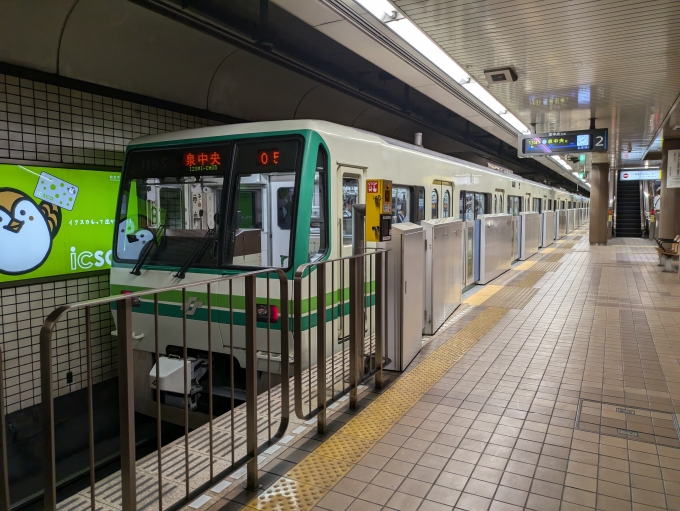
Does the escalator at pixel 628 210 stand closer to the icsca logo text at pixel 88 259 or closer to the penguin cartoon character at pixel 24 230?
the icsca logo text at pixel 88 259

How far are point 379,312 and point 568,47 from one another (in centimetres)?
364

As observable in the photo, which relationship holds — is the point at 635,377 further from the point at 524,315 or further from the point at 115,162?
the point at 115,162

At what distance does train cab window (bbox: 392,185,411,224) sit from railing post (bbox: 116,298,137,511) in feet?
14.9

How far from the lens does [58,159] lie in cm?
530

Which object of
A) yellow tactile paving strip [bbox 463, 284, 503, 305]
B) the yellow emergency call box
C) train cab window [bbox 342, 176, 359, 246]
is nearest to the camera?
the yellow emergency call box

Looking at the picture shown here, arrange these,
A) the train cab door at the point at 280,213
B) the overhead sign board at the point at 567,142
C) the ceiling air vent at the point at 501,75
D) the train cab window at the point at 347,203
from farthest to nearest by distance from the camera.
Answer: the overhead sign board at the point at 567,142 → the ceiling air vent at the point at 501,75 → the train cab window at the point at 347,203 → the train cab door at the point at 280,213

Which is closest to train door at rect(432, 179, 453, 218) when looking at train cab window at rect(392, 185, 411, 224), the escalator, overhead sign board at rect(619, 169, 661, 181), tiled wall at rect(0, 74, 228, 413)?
train cab window at rect(392, 185, 411, 224)

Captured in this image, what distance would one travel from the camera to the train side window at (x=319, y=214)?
4266 millimetres

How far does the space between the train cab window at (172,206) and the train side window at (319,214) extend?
78cm

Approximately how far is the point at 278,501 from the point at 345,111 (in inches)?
347

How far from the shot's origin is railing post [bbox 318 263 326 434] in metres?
3.12

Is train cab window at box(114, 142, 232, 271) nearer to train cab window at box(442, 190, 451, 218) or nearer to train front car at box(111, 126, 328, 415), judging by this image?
train front car at box(111, 126, 328, 415)

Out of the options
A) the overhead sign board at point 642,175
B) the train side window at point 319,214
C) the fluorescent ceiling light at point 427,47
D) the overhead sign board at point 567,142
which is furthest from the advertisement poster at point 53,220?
the overhead sign board at point 642,175

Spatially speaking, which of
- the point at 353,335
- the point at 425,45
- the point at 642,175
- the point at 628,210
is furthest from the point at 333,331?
the point at 628,210
